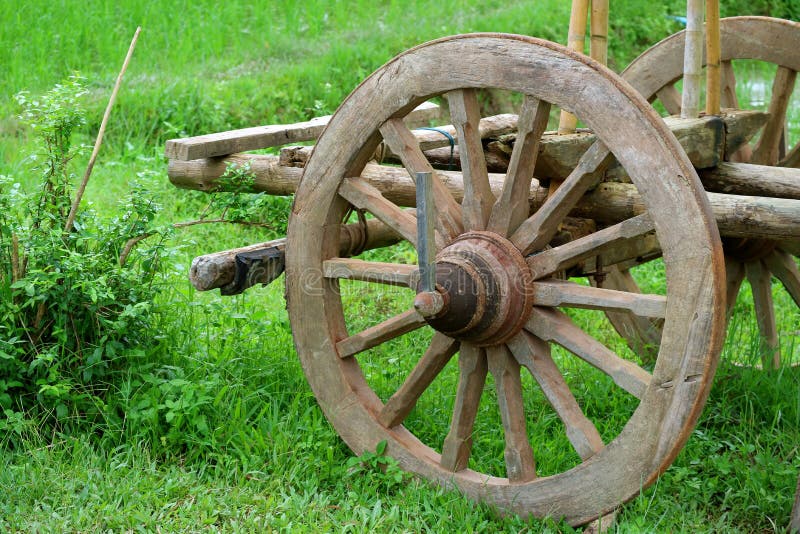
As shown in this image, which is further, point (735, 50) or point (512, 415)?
point (735, 50)

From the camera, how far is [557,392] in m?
2.82

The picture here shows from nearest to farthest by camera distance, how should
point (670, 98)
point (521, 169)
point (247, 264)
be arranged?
1. point (521, 169)
2. point (247, 264)
3. point (670, 98)

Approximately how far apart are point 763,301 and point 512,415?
1.83 meters

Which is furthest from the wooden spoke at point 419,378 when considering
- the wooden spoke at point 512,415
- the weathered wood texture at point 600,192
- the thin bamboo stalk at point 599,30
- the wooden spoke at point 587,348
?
the thin bamboo stalk at point 599,30

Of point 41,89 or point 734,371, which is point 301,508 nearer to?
point 734,371

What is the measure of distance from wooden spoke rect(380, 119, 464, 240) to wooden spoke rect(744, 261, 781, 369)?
5.89ft

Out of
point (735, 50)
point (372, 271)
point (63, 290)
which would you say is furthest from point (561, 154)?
point (63, 290)

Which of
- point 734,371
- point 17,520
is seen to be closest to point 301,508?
point 17,520

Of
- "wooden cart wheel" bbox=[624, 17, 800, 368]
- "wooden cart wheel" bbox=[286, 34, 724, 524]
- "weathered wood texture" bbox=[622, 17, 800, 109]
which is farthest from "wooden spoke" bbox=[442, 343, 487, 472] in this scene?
"weathered wood texture" bbox=[622, 17, 800, 109]

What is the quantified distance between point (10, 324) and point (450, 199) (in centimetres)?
168

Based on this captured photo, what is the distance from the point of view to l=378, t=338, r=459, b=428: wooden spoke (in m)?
3.09

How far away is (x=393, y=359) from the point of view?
13.7 ft

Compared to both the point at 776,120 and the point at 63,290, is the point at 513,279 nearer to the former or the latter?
the point at 63,290

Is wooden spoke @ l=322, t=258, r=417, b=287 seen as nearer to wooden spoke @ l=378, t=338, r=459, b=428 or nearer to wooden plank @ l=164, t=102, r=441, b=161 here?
wooden spoke @ l=378, t=338, r=459, b=428
